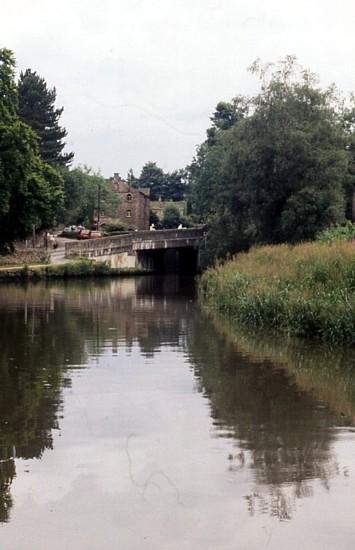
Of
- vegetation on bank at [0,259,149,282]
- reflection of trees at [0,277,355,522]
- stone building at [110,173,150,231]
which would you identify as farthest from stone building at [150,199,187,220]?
reflection of trees at [0,277,355,522]

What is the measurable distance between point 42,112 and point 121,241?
74.2 feet

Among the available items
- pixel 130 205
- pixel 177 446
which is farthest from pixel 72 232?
pixel 177 446

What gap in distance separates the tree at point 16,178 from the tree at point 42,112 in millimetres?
32813

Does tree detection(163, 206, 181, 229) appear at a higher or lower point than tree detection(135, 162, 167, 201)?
lower

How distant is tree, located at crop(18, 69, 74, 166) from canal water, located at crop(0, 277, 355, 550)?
70.7 meters

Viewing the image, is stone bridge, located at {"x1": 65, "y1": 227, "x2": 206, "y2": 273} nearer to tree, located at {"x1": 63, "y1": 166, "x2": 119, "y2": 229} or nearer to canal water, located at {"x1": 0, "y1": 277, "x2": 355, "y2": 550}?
tree, located at {"x1": 63, "y1": 166, "x2": 119, "y2": 229}

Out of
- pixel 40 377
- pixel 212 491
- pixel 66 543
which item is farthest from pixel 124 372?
pixel 66 543

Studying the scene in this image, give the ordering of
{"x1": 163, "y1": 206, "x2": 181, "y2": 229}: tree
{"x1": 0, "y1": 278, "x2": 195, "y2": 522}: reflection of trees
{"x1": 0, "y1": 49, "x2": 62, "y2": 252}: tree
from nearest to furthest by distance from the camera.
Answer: {"x1": 0, "y1": 278, "x2": 195, "y2": 522}: reflection of trees, {"x1": 0, "y1": 49, "x2": 62, "y2": 252}: tree, {"x1": 163, "y1": 206, "x2": 181, "y2": 229}: tree

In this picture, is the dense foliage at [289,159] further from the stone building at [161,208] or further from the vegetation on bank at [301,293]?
the stone building at [161,208]

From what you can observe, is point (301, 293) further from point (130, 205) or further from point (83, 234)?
point (130, 205)

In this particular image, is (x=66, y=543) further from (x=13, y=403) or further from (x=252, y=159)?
(x=252, y=159)

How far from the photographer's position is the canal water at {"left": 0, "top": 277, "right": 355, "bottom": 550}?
845 centimetres

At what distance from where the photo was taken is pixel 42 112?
9288 cm

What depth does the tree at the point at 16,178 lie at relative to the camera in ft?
178
